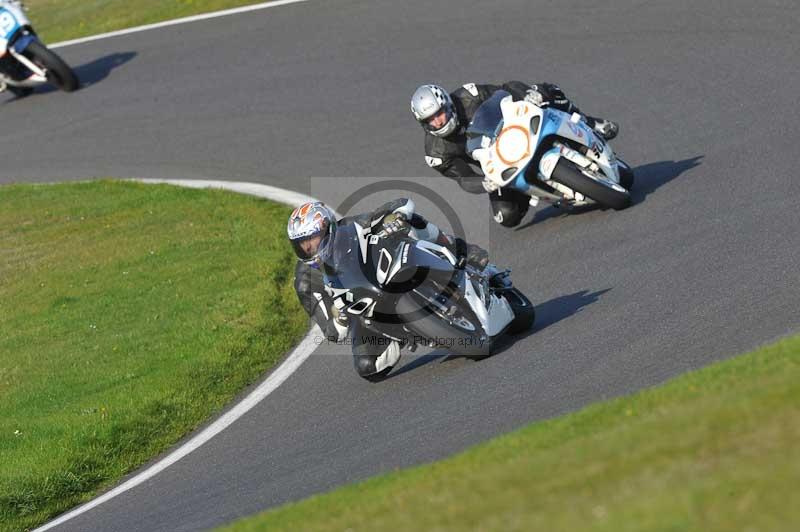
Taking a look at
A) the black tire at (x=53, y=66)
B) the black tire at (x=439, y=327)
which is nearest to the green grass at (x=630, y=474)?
the black tire at (x=439, y=327)

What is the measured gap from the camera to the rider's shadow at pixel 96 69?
66.1 ft

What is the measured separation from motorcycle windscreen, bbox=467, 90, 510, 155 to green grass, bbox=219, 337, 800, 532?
4821 mm

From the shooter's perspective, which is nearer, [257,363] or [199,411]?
[199,411]

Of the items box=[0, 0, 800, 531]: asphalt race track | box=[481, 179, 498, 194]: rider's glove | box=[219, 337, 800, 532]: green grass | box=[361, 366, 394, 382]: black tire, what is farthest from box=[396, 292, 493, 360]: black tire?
box=[481, 179, 498, 194]: rider's glove

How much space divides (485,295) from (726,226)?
2391 mm

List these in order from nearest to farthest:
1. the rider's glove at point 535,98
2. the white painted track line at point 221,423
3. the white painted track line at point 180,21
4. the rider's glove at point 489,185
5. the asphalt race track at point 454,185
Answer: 1. the asphalt race track at point 454,185
2. the white painted track line at point 221,423
3. the rider's glove at point 535,98
4. the rider's glove at point 489,185
5. the white painted track line at point 180,21

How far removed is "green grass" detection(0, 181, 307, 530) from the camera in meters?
9.47

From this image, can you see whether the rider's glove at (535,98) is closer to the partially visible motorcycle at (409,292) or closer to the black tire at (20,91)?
the partially visible motorcycle at (409,292)

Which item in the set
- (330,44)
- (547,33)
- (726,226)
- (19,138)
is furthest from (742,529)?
(19,138)

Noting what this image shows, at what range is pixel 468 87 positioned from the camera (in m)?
12.1

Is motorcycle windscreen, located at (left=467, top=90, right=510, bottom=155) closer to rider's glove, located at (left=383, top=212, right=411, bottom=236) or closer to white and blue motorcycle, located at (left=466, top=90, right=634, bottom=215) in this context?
white and blue motorcycle, located at (left=466, top=90, right=634, bottom=215)

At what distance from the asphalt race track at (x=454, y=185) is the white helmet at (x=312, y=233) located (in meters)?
1.18

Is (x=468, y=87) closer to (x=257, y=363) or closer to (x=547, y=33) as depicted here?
(x=257, y=363)

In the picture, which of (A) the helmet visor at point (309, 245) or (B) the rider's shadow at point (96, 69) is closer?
(A) the helmet visor at point (309, 245)
